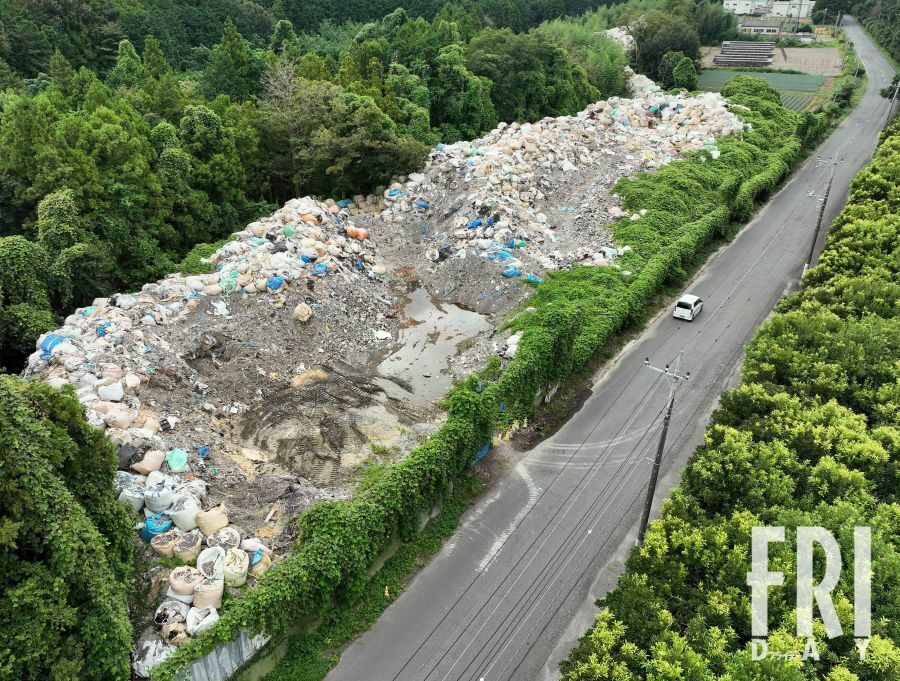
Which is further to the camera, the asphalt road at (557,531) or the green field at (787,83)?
the green field at (787,83)

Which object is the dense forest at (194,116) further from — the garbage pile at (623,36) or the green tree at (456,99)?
the garbage pile at (623,36)

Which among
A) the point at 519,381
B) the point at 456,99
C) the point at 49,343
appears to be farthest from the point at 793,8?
the point at 49,343

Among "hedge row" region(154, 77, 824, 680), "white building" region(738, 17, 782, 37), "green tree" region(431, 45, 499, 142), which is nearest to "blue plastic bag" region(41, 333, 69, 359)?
"hedge row" region(154, 77, 824, 680)

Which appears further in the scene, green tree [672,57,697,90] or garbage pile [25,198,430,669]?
green tree [672,57,697,90]

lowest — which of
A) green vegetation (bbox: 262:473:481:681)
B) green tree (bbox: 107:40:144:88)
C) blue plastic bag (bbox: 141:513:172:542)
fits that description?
green vegetation (bbox: 262:473:481:681)

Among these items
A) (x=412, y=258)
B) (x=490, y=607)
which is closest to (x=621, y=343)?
(x=412, y=258)

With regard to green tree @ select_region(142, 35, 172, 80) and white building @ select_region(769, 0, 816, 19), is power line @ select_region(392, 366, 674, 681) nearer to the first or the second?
green tree @ select_region(142, 35, 172, 80)

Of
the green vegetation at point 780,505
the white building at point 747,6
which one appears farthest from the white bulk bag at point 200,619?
the white building at point 747,6
